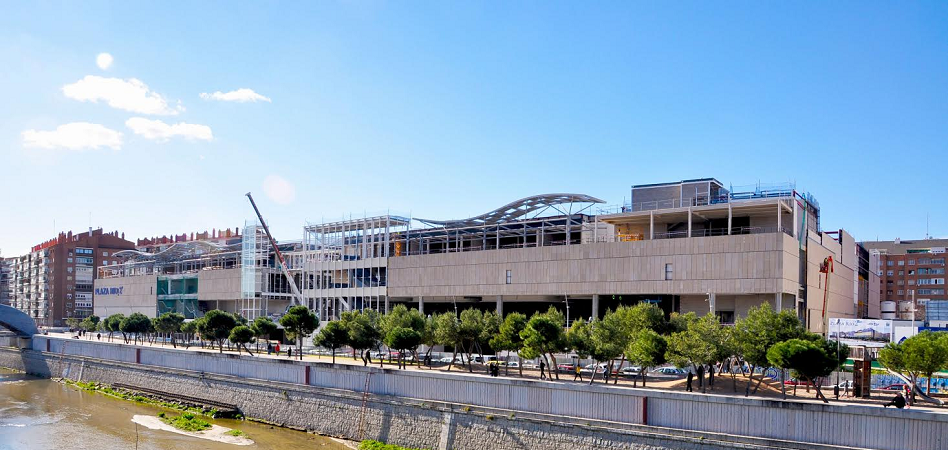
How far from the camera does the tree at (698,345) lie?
38.0m

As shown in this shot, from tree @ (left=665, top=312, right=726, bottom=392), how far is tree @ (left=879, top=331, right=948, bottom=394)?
26.2 ft

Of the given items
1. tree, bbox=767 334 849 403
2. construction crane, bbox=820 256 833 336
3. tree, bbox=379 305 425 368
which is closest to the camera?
tree, bbox=767 334 849 403

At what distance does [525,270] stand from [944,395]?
42617 millimetres

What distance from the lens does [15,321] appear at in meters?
88.7

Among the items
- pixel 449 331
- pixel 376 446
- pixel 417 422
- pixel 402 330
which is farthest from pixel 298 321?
pixel 417 422

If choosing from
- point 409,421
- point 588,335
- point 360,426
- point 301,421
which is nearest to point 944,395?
point 588,335

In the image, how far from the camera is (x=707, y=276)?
63.9 metres

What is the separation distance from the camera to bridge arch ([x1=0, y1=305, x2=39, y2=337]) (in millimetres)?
87625

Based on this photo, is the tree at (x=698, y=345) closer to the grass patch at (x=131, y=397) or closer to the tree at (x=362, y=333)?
the tree at (x=362, y=333)

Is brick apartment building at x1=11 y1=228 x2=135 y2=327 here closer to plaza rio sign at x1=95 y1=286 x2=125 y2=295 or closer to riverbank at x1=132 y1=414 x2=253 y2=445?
plaza rio sign at x1=95 y1=286 x2=125 y2=295

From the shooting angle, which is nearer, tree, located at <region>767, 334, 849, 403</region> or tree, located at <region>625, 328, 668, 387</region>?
tree, located at <region>767, 334, 849, 403</region>

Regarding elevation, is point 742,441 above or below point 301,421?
above

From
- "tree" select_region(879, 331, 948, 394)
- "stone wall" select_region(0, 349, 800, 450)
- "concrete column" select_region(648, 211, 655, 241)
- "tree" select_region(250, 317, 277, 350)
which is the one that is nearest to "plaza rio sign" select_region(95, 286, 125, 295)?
"tree" select_region(250, 317, 277, 350)

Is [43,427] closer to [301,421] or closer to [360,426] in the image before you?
[301,421]
